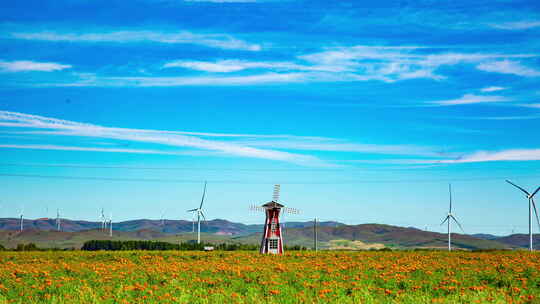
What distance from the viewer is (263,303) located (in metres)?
23.0

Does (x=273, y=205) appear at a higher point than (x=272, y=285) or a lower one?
higher

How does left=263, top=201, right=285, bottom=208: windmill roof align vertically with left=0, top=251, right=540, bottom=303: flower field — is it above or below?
above

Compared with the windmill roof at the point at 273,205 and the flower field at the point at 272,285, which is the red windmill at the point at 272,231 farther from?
the flower field at the point at 272,285

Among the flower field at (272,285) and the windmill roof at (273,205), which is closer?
the flower field at (272,285)

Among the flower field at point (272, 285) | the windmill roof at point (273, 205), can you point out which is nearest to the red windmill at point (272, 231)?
the windmill roof at point (273, 205)

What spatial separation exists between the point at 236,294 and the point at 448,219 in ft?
400

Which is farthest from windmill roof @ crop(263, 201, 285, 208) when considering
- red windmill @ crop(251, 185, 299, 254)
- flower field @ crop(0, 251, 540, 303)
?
flower field @ crop(0, 251, 540, 303)

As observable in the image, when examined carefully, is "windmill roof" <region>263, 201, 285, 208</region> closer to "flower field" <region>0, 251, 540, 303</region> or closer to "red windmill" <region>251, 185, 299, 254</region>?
"red windmill" <region>251, 185, 299, 254</region>

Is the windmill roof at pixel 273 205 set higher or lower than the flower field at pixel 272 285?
higher

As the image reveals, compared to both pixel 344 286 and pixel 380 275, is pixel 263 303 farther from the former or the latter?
pixel 380 275

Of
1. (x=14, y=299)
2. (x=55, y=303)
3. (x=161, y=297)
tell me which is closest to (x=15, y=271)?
(x=14, y=299)

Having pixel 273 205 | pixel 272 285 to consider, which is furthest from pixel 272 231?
pixel 272 285

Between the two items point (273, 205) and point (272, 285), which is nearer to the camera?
point (272, 285)

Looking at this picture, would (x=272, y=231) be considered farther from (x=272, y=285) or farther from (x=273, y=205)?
(x=272, y=285)
